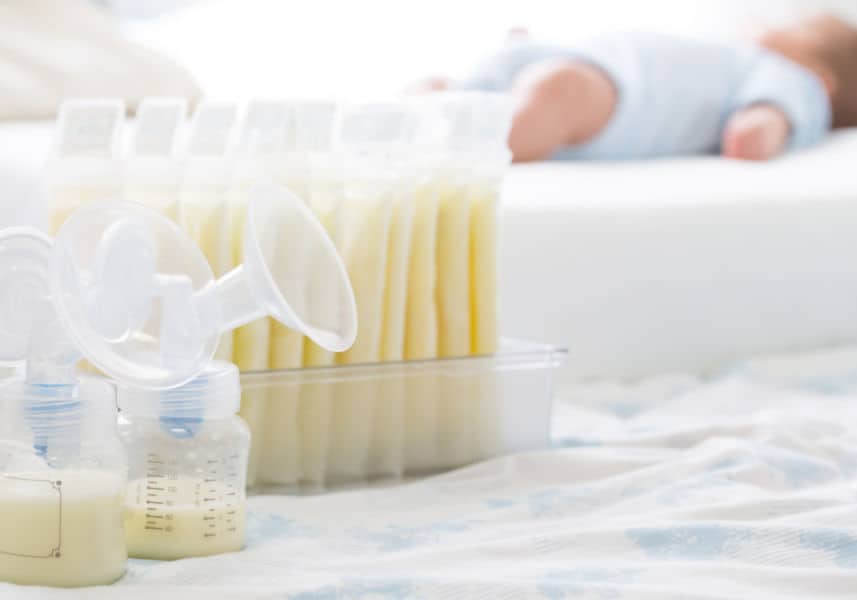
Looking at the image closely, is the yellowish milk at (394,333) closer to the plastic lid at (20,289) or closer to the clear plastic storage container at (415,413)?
the clear plastic storage container at (415,413)

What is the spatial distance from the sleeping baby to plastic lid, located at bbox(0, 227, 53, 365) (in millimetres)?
1027

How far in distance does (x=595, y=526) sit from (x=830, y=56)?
147cm

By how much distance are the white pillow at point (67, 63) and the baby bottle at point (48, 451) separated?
2.38 ft

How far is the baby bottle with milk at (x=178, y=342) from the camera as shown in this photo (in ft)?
2.60

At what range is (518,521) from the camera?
3.17ft

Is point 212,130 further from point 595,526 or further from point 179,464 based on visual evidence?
point 595,526

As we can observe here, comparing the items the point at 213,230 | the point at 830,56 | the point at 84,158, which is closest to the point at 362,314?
the point at 213,230

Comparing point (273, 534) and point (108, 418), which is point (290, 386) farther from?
point (108, 418)

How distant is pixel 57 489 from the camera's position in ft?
2.46

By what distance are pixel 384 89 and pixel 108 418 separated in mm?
1319

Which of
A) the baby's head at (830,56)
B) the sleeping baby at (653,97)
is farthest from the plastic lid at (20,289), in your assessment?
the baby's head at (830,56)

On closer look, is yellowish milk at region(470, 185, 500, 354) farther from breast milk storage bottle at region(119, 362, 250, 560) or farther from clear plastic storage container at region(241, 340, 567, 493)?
breast milk storage bottle at region(119, 362, 250, 560)

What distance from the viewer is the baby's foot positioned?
1843 millimetres

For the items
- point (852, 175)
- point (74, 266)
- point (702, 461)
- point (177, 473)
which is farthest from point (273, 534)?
point (852, 175)
